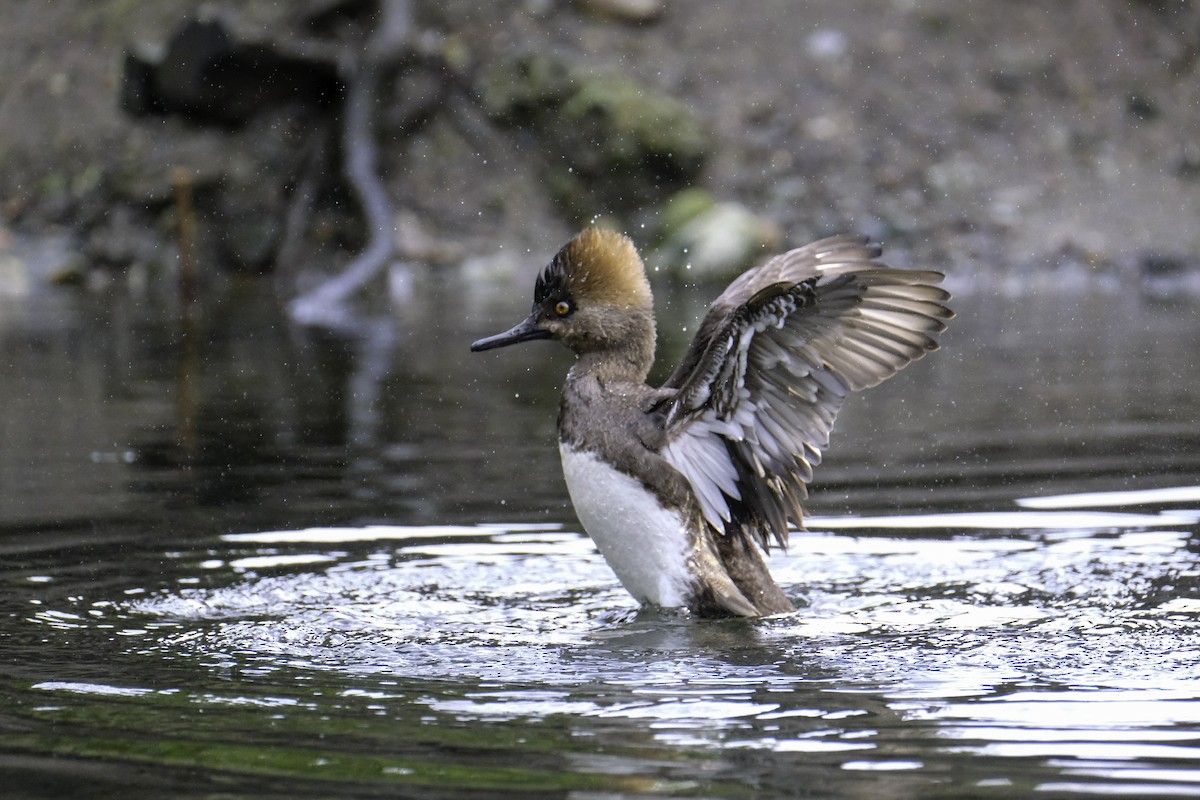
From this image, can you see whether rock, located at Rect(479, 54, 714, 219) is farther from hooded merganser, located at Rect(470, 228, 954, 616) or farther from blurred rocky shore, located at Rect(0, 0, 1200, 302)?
hooded merganser, located at Rect(470, 228, 954, 616)

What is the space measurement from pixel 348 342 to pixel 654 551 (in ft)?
27.9

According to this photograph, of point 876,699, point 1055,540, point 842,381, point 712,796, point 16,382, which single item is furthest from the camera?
point 16,382

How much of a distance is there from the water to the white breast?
0.37ft

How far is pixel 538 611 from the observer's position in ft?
17.3

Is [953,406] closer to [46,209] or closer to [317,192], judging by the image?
[317,192]

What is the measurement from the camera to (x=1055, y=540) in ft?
20.0

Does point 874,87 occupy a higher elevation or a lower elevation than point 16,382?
higher

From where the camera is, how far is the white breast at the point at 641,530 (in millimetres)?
5262

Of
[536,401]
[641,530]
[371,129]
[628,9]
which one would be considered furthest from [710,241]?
[641,530]

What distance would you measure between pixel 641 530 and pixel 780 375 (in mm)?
672

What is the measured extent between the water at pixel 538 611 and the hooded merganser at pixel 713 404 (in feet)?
0.84

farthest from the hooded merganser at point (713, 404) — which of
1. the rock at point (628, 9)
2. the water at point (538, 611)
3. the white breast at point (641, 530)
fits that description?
the rock at point (628, 9)

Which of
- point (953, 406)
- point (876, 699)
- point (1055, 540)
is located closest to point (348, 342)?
point (953, 406)

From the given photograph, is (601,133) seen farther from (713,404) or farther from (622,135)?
(713,404)
